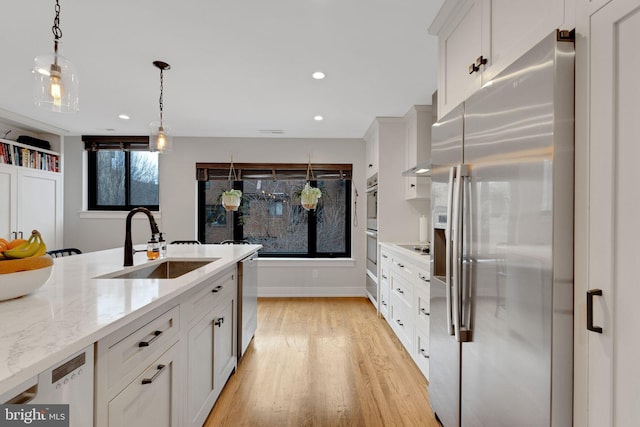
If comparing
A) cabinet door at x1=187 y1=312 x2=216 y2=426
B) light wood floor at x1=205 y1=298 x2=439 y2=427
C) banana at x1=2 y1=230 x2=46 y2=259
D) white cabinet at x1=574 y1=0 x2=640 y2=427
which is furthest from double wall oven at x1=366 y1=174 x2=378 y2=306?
banana at x1=2 y1=230 x2=46 y2=259

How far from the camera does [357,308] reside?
4.35m

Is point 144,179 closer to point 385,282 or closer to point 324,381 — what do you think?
point 385,282

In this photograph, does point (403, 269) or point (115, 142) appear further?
point (115, 142)

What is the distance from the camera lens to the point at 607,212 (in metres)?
0.84

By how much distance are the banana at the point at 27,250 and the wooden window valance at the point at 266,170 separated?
3927mm

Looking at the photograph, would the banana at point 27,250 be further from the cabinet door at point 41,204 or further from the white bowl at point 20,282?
the cabinet door at point 41,204

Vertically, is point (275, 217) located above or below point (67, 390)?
above

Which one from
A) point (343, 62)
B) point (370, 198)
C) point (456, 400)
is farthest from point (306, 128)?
→ point (456, 400)

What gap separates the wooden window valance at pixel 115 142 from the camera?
16.2 feet

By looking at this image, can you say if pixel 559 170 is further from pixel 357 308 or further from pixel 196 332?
pixel 357 308

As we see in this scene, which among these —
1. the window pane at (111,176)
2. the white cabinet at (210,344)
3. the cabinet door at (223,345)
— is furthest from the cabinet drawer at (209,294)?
the window pane at (111,176)

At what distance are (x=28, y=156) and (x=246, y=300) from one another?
3857 mm

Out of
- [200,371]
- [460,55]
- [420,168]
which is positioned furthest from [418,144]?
[200,371]

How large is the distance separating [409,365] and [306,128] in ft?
10.6
